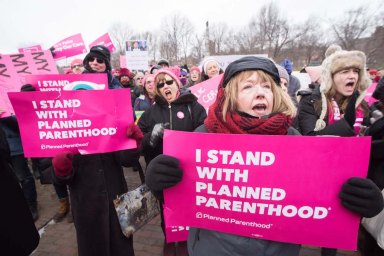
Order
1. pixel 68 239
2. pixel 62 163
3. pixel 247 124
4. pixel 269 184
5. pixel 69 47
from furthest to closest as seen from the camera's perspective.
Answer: pixel 69 47
pixel 68 239
pixel 62 163
pixel 247 124
pixel 269 184

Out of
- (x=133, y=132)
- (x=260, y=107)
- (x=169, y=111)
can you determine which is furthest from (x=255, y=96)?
(x=169, y=111)

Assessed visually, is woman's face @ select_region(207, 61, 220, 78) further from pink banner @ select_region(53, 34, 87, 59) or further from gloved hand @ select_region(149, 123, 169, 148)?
pink banner @ select_region(53, 34, 87, 59)

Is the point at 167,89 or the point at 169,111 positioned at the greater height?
the point at 167,89

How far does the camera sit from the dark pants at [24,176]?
3.93 meters

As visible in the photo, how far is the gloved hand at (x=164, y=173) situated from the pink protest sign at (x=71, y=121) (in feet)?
3.00

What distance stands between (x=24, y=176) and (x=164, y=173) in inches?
147

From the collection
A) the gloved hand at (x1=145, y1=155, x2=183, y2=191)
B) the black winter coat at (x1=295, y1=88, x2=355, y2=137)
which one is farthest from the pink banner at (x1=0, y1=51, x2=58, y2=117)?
the black winter coat at (x1=295, y1=88, x2=355, y2=137)

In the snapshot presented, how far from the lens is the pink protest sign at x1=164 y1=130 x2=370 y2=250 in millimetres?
1131

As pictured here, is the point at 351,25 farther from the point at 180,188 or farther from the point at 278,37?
the point at 180,188

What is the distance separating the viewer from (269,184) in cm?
122

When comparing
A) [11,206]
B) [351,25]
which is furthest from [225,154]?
[351,25]

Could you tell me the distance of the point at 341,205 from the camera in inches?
44.9

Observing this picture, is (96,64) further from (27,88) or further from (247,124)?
(247,124)

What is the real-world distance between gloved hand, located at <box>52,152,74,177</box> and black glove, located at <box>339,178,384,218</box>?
Result: 1.82m
